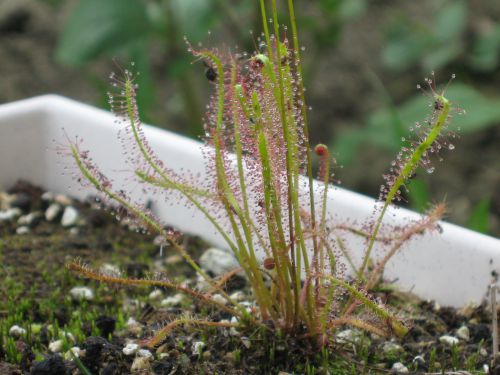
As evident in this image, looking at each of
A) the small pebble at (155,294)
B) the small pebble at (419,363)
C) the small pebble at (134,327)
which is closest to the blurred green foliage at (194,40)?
the small pebble at (155,294)

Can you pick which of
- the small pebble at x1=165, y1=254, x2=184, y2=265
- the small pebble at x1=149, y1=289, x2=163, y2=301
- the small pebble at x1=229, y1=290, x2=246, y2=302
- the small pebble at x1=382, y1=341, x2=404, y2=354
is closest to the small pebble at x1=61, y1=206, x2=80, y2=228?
the small pebble at x1=165, y1=254, x2=184, y2=265

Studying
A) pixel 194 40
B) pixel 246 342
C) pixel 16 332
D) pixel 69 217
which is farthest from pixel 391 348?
pixel 194 40

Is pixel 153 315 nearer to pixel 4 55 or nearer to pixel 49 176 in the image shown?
pixel 49 176

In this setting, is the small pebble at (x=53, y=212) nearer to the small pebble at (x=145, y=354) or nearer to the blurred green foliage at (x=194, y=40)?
the blurred green foliage at (x=194, y=40)

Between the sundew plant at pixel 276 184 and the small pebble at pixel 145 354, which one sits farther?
the small pebble at pixel 145 354

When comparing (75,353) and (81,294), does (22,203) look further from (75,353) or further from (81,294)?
(75,353)

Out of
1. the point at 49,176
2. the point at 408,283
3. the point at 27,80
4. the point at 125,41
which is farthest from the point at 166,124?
the point at 408,283
